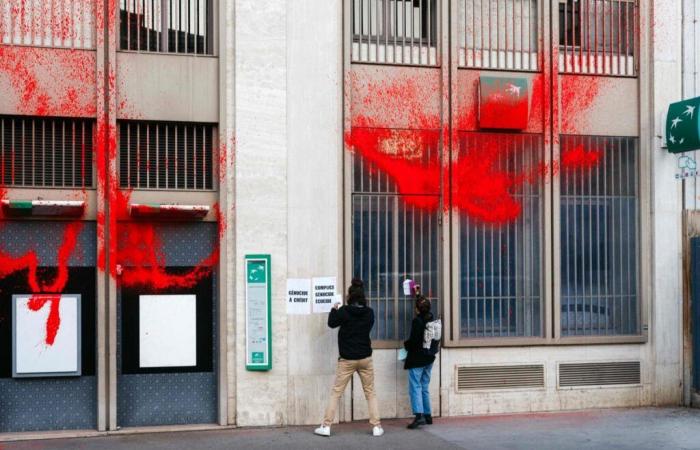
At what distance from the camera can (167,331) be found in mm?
12086

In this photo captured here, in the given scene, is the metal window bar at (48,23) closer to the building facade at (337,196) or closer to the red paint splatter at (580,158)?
the building facade at (337,196)

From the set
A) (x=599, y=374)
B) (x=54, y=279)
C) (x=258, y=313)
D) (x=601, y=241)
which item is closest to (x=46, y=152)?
(x=54, y=279)

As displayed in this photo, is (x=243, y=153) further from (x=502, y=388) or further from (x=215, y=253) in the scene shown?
(x=502, y=388)

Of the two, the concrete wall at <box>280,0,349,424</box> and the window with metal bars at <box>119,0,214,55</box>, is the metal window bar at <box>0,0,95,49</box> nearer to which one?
the window with metal bars at <box>119,0,214,55</box>

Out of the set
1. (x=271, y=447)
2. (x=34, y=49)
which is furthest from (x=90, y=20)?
(x=271, y=447)

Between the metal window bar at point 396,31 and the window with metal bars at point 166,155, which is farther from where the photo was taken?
the metal window bar at point 396,31

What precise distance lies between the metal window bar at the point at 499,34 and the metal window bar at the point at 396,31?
44cm

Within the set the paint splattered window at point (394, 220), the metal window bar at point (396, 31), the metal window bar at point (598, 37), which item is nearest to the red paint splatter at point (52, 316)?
the paint splattered window at point (394, 220)

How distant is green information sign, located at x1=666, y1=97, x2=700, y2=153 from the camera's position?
12.8 meters

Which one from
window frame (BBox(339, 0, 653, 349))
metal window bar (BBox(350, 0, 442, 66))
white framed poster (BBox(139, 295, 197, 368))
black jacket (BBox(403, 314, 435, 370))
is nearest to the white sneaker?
black jacket (BBox(403, 314, 435, 370))

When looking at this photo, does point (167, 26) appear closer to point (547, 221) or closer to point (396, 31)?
point (396, 31)

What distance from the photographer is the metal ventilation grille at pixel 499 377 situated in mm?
12953

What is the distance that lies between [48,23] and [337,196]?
424 centimetres

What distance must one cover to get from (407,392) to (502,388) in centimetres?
138
